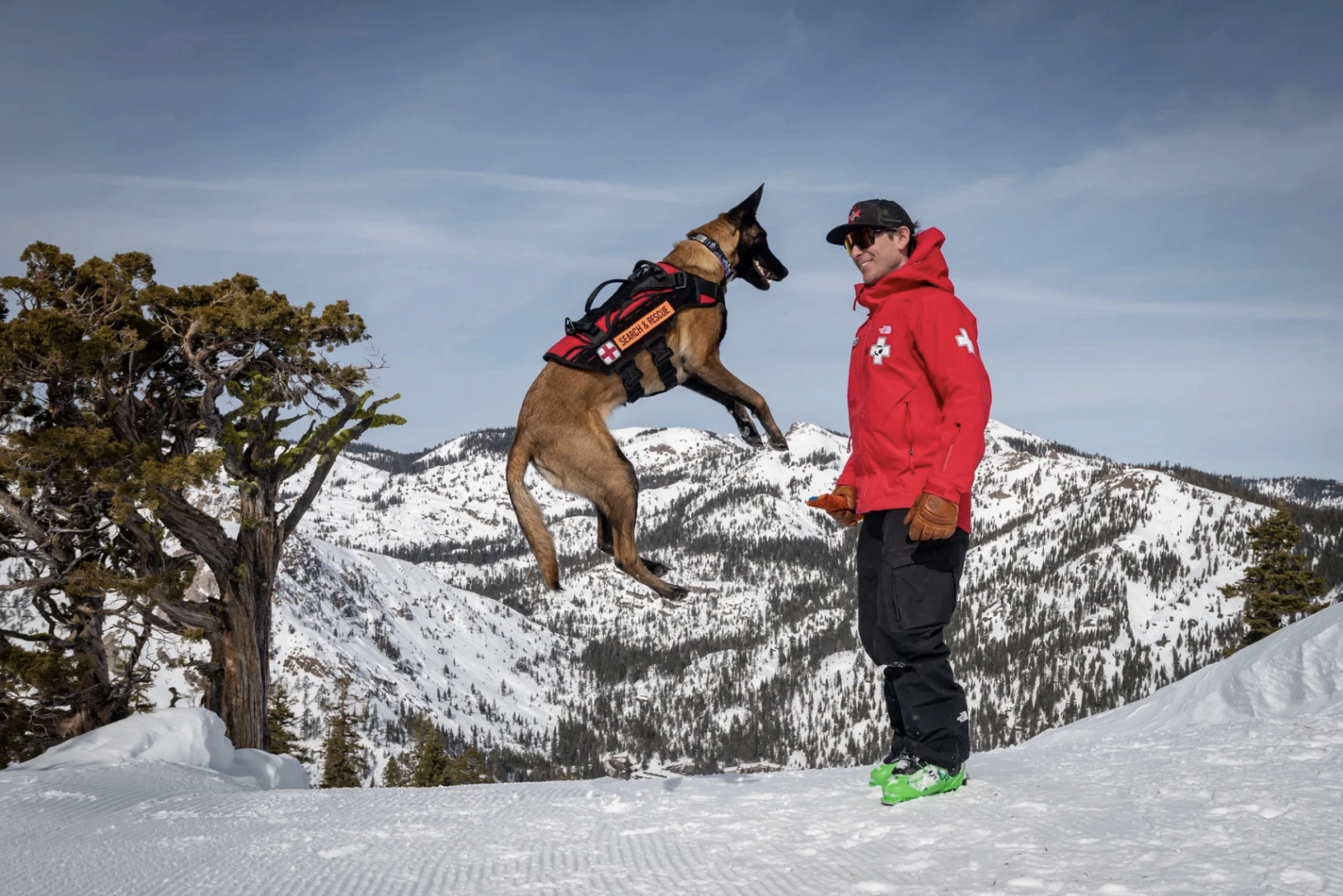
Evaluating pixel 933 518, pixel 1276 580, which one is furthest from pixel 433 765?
pixel 933 518

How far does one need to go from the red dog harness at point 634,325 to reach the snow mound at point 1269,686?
4.80 meters

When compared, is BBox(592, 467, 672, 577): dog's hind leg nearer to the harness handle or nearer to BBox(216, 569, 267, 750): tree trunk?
the harness handle

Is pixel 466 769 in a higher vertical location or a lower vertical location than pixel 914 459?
lower

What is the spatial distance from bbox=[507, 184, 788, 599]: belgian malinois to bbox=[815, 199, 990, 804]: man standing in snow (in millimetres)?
513

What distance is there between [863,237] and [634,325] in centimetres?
131

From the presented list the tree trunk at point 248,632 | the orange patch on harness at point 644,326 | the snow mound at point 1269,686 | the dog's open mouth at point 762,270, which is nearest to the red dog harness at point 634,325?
the orange patch on harness at point 644,326

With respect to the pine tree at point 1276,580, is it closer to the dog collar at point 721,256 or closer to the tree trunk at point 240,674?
the tree trunk at point 240,674

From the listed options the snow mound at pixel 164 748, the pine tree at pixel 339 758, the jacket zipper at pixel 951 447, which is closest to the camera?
the jacket zipper at pixel 951 447

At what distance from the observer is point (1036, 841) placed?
3309 millimetres

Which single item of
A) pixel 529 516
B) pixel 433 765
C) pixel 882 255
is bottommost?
pixel 433 765

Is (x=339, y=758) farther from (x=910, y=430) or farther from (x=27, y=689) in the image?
(x=910, y=430)

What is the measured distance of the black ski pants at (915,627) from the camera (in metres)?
4.02

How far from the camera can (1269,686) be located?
6.34 metres

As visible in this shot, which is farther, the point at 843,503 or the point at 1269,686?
the point at 1269,686
